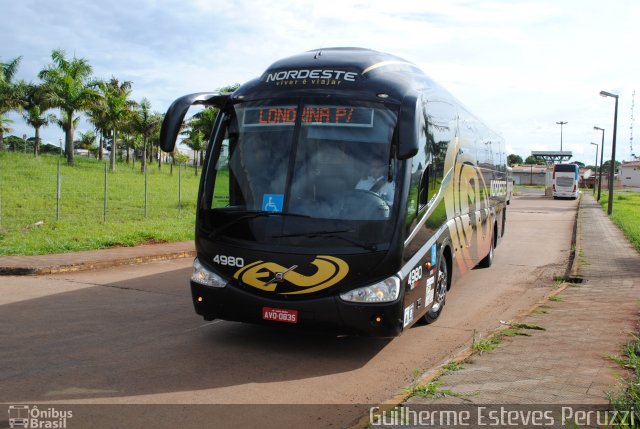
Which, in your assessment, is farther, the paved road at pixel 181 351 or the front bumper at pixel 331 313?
the front bumper at pixel 331 313

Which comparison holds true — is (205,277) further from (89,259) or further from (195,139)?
(195,139)

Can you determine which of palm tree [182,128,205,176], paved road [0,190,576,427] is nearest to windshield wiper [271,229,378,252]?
paved road [0,190,576,427]

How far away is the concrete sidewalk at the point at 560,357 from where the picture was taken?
4.81 m

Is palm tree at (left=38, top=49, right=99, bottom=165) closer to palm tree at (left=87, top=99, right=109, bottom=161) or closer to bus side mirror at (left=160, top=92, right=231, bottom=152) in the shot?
palm tree at (left=87, top=99, right=109, bottom=161)

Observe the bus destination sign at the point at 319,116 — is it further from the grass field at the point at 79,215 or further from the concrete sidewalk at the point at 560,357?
the grass field at the point at 79,215

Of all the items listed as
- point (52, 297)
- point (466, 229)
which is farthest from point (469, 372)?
point (52, 297)

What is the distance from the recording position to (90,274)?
1095 centimetres

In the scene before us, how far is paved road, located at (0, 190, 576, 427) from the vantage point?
5062 mm

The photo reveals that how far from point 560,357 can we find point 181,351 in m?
3.84

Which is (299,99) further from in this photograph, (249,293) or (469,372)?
(469,372)

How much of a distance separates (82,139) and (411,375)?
3099 inches

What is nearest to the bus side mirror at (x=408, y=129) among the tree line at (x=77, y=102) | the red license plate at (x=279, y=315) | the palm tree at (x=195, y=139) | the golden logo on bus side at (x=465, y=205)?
the red license plate at (x=279, y=315)

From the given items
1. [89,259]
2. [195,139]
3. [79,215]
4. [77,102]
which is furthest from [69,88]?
[89,259]

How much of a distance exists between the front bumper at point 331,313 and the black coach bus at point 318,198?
1cm
